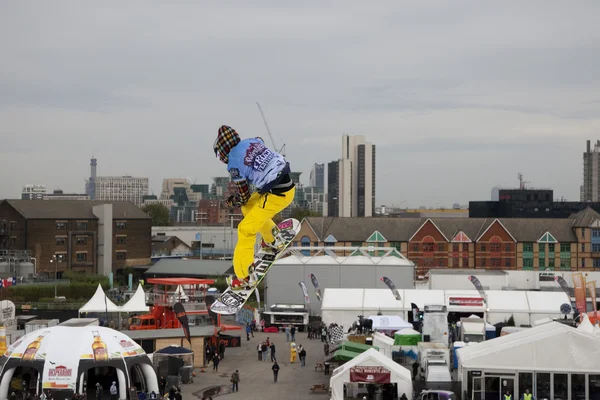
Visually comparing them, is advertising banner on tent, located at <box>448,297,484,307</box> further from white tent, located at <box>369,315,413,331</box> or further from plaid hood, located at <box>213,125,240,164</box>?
plaid hood, located at <box>213,125,240,164</box>

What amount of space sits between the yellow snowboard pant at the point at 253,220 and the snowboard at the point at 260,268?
234 mm

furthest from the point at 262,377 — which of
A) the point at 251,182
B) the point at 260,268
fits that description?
the point at 251,182

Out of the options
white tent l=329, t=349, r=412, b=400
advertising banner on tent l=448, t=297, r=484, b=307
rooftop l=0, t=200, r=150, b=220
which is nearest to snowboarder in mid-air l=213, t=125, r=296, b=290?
white tent l=329, t=349, r=412, b=400

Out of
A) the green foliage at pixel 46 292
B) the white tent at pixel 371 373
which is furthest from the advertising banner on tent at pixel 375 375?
the green foliage at pixel 46 292

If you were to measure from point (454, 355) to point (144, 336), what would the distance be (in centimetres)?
1206

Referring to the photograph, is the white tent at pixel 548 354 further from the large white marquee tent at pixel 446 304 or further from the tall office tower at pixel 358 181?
the tall office tower at pixel 358 181

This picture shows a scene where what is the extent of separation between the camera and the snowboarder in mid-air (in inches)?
420

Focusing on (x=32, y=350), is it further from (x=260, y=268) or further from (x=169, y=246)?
(x=169, y=246)

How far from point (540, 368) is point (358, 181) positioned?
149148 mm

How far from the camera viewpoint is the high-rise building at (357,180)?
170000 millimetres

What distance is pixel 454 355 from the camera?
29.3m

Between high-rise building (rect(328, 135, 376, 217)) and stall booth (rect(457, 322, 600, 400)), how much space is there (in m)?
143

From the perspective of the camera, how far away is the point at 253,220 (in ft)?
36.3

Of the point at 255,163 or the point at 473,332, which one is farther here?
the point at 473,332
